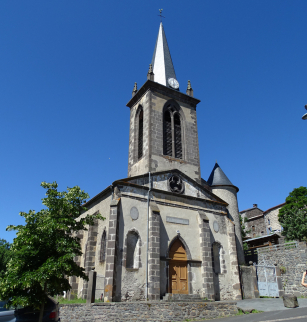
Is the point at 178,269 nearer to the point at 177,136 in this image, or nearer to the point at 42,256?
the point at 42,256

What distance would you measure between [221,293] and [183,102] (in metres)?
14.5

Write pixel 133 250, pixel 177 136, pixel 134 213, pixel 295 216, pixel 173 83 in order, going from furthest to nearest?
pixel 295 216, pixel 173 83, pixel 177 136, pixel 134 213, pixel 133 250

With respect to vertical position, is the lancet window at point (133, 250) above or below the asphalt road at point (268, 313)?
above

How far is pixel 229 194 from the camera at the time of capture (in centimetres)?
2194

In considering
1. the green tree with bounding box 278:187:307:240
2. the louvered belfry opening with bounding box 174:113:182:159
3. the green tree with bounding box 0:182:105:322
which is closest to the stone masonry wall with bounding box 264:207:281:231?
the green tree with bounding box 278:187:307:240

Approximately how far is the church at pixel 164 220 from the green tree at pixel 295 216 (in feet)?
48.1

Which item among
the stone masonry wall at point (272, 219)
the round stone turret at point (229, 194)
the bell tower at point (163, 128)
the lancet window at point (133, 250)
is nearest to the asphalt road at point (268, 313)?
the lancet window at point (133, 250)

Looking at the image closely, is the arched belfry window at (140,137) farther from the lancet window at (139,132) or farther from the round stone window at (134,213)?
the round stone window at (134,213)

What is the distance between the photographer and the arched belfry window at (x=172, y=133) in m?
21.3

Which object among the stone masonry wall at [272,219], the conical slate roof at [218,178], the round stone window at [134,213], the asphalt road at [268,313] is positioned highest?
the stone masonry wall at [272,219]

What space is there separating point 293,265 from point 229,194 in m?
7.07

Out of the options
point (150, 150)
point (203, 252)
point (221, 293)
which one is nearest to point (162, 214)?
point (203, 252)

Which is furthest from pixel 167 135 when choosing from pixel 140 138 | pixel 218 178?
pixel 218 178

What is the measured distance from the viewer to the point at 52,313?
38.3 feet
